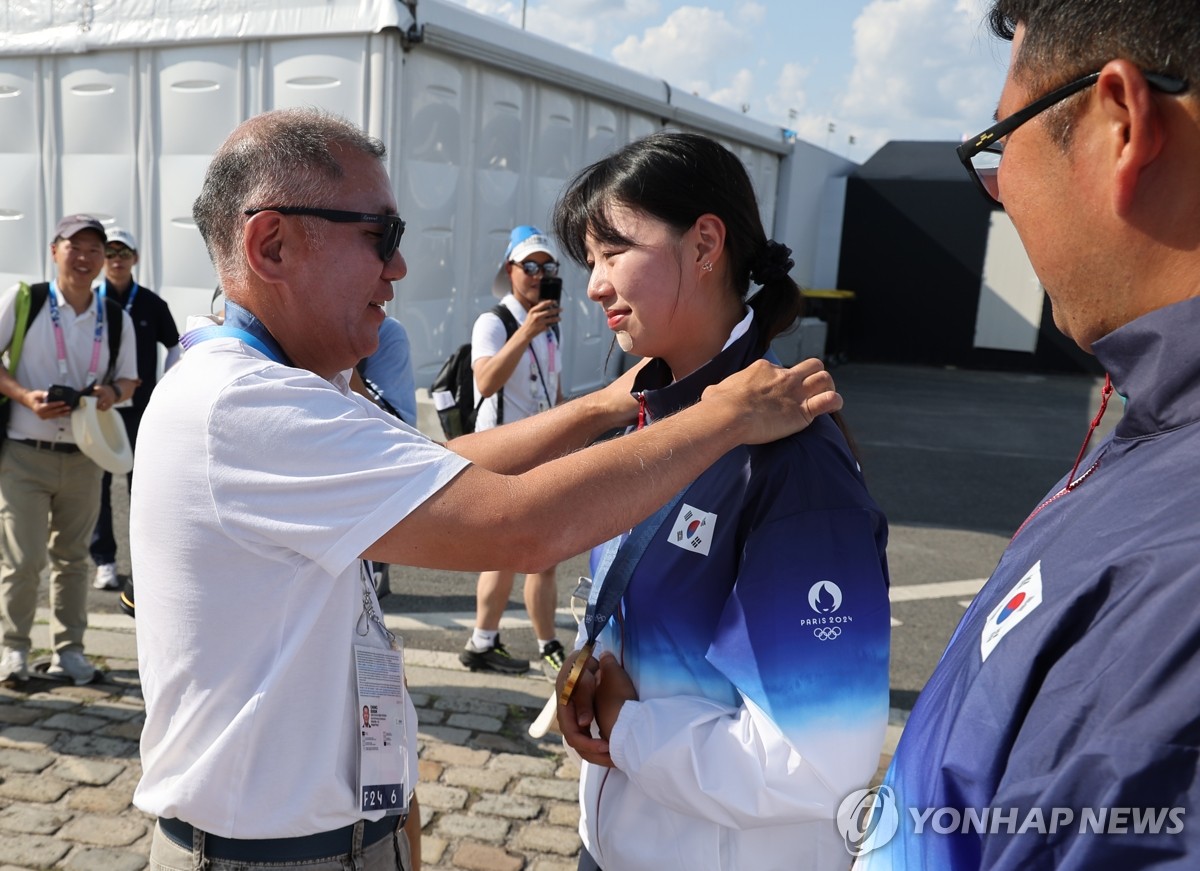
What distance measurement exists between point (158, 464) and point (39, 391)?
385 cm

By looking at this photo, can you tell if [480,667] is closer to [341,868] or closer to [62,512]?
[62,512]

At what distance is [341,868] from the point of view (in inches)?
67.4

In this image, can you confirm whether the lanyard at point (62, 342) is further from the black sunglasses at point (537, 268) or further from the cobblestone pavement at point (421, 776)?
the black sunglasses at point (537, 268)

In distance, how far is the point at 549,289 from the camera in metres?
5.45

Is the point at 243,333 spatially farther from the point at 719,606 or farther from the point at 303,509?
the point at 719,606

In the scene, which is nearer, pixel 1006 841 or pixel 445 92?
pixel 1006 841

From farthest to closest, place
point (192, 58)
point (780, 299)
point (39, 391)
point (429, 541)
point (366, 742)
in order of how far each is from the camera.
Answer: point (192, 58)
point (39, 391)
point (780, 299)
point (366, 742)
point (429, 541)

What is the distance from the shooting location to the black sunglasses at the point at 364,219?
1.70 metres

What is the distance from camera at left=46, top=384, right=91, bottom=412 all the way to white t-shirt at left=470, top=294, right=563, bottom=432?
1975 millimetres

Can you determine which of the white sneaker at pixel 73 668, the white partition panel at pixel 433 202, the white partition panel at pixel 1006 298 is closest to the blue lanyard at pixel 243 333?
the white sneaker at pixel 73 668

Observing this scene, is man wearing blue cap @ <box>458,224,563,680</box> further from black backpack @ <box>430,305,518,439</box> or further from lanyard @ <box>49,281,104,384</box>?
lanyard @ <box>49,281,104,384</box>

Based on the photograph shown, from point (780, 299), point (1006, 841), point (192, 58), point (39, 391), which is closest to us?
point (1006, 841)

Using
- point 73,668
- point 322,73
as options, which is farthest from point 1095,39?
point 322,73

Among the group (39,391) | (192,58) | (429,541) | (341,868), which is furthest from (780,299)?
(192,58)
